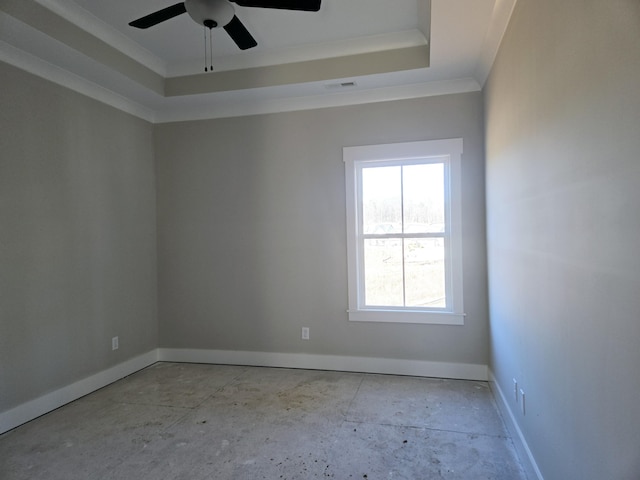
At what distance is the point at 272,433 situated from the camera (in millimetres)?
2523

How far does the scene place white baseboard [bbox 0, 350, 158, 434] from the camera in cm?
264

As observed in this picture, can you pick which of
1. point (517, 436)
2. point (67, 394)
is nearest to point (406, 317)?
point (517, 436)

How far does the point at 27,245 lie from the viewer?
2771 millimetres

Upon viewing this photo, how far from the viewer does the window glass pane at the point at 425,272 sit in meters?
3.51

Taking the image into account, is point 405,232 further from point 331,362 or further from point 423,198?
point 331,362

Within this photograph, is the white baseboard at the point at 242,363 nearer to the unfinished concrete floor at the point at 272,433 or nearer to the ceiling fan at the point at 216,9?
the unfinished concrete floor at the point at 272,433

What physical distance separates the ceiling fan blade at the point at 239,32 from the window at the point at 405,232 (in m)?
1.42

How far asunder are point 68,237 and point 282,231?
73.9 inches

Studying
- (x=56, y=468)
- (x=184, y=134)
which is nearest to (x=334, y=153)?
(x=184, y=134)

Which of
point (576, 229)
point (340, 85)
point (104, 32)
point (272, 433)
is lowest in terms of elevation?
point (272, 433)

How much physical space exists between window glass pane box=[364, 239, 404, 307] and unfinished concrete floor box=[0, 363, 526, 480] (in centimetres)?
74

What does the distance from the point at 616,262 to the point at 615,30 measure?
0.65m

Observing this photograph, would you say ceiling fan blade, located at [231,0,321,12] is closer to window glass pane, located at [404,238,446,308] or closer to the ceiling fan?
the ceiling fan

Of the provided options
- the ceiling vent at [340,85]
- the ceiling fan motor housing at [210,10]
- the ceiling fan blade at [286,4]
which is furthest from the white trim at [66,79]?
the ceiling vent at [340,85]
